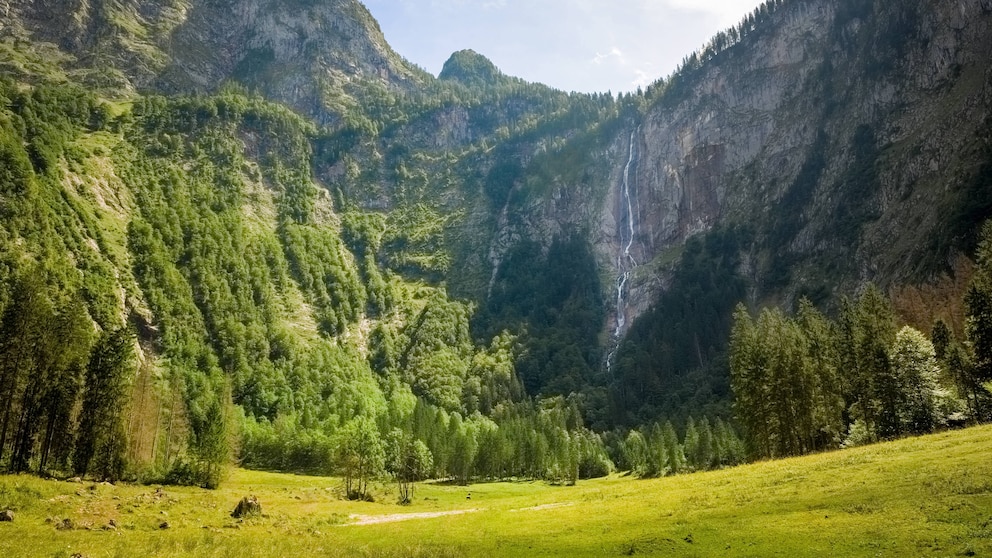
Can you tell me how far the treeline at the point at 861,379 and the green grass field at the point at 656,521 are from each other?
1675 cm

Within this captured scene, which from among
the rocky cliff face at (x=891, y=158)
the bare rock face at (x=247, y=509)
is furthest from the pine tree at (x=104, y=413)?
the rocky cliff face at (x=891, y=158)

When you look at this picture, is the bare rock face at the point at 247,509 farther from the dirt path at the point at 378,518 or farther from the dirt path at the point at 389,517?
the dirt path at the point at 378,518

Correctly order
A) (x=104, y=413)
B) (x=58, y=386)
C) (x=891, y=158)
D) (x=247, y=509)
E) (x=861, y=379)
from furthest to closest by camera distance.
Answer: (x=891, y=158)
(x=861, y=379)
(x=104, y=413)
(x=58, y=386)
(x=247, y=509)

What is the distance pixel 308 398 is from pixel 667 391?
353 feet

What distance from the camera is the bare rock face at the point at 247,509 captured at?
48.6m

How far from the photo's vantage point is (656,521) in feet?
121

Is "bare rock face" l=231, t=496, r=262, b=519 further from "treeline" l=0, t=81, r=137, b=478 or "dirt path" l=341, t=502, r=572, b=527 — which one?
"treeline" l=0, t=81, r=137, b=478

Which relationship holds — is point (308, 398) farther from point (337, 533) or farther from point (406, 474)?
point (337, 533)

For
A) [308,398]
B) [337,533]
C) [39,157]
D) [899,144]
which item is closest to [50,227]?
[39,157]

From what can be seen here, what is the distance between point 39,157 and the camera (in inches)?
6147

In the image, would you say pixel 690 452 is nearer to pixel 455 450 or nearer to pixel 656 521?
pixel 455 450

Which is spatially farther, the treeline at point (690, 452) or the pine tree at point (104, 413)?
the treeline at point (690, 452)

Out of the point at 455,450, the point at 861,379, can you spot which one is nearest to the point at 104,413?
the point at 455,450

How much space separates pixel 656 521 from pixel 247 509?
3477 cm
